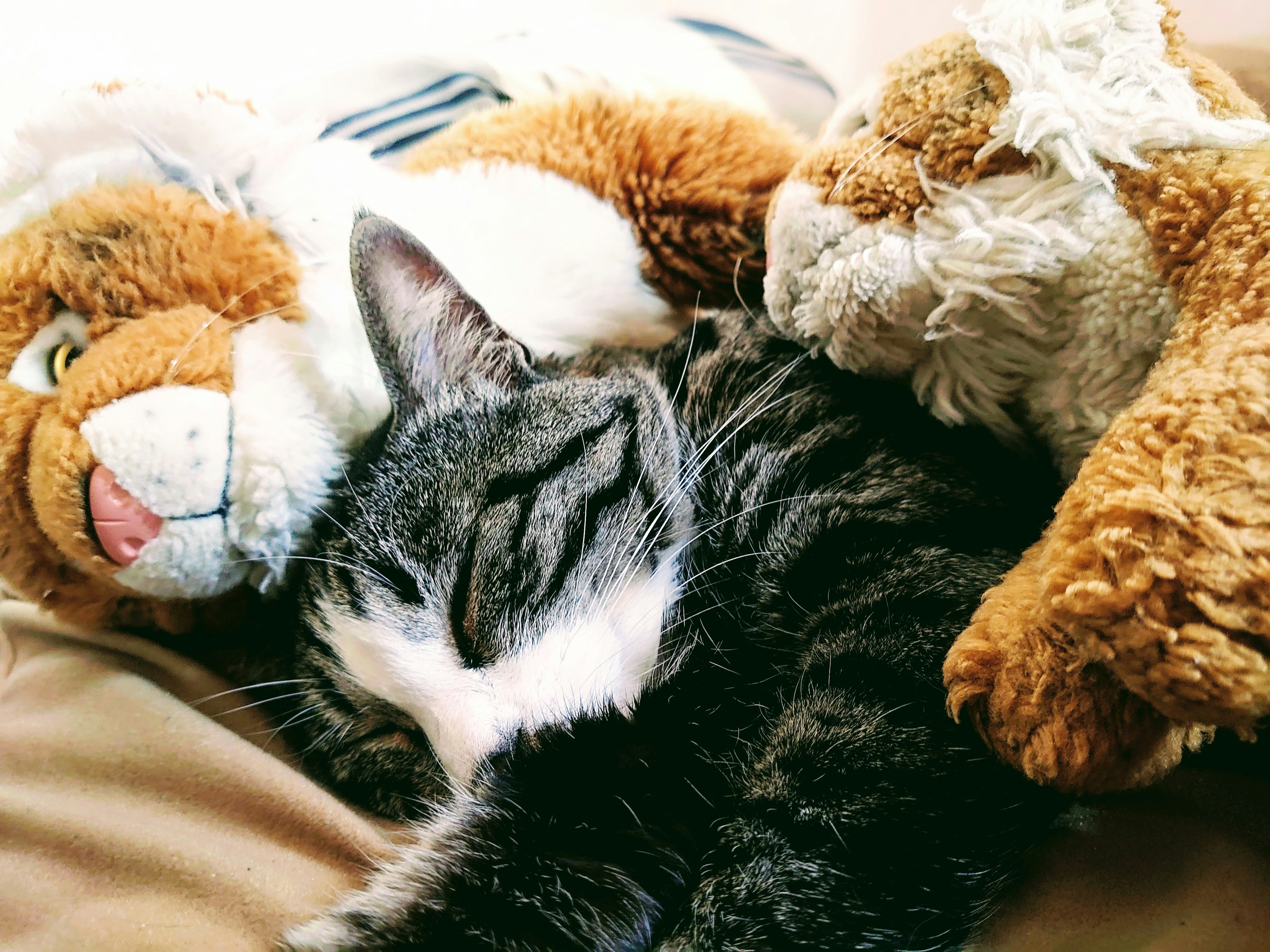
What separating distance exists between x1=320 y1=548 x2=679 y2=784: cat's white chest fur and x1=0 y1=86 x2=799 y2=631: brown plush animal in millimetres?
91

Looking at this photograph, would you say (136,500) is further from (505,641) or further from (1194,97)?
(1194,97)

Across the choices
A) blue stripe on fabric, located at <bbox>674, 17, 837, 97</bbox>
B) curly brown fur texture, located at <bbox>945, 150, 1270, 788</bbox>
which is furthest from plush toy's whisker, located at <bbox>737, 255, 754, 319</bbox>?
blue stripe on fabric, located at <bbox>674, 17, 837, 97</bbox>

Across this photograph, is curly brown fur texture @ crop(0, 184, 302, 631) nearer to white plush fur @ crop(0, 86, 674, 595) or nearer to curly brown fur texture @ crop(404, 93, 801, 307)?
white plush fur @ crop(0, 86, 674, 595)

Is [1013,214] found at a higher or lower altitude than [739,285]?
higher

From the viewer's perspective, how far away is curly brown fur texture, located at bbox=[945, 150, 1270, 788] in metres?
0.37

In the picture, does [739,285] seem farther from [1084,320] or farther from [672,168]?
[1084,320]

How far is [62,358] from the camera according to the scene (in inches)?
28.0

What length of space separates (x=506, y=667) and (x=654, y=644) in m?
0.15

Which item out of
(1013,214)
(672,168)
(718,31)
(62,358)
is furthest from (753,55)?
(62,358)

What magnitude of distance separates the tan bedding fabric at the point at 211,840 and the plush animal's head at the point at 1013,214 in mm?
323

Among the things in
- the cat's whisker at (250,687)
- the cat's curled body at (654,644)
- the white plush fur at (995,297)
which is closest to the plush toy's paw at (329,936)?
the cat's curled body at (654,644)

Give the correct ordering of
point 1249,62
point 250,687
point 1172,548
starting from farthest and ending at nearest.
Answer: point 1249,62 < point 250,687 < point 1172,548

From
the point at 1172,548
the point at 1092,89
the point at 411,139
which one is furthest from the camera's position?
the point at 411,139

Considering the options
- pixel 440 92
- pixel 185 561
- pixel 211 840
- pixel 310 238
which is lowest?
pixel 211 840
